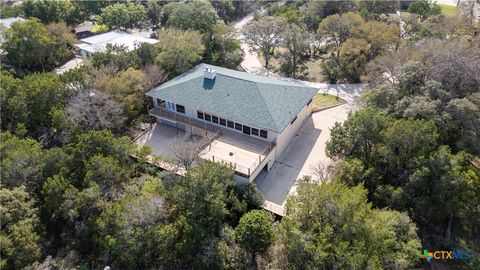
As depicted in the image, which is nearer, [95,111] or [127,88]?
[95,111]

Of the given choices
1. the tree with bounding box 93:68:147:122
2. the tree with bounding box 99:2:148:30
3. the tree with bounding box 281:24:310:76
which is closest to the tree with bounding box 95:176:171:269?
the tree with bounding box 93:68:147:122

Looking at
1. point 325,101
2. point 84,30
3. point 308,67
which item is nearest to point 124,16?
point 84,30

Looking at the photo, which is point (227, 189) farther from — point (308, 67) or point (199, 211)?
point (308, 67)

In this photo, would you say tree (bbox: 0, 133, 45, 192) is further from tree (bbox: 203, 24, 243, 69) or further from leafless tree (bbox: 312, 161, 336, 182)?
tree (bbox: 203, 24, 243, 69)

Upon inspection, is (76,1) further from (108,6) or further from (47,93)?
(47,93)

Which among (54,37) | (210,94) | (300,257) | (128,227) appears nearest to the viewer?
(300,257)

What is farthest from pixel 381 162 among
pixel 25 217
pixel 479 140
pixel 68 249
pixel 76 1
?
pixel 76 1
